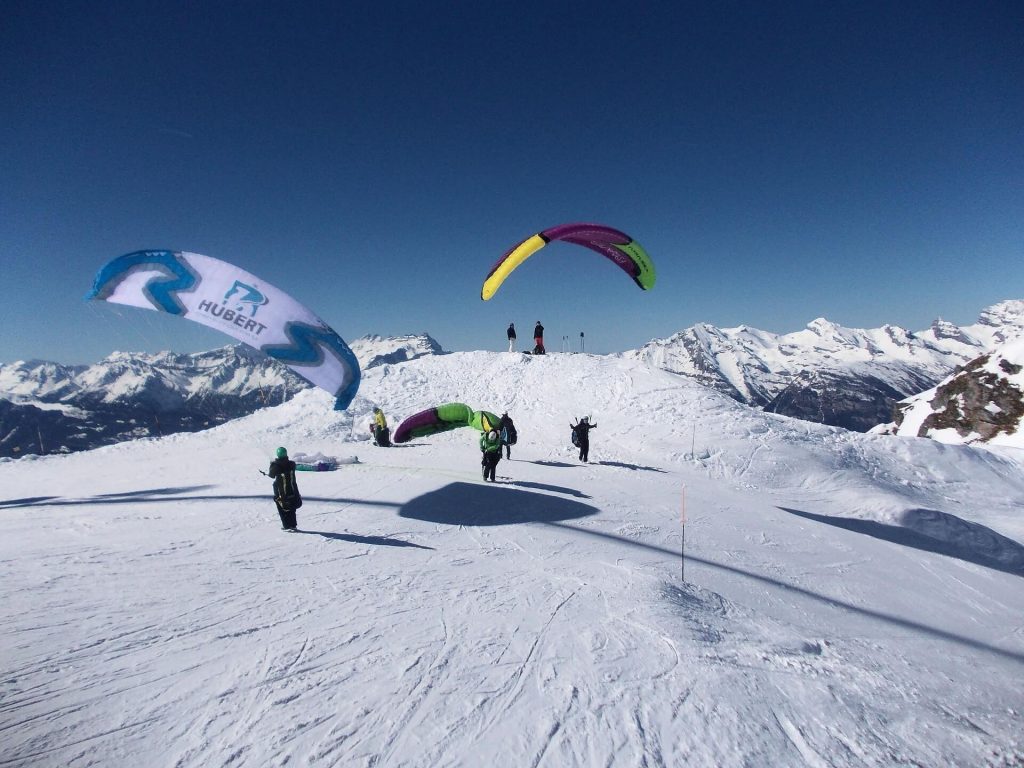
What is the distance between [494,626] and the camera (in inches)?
217

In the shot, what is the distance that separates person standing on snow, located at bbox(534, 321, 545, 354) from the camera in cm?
2900

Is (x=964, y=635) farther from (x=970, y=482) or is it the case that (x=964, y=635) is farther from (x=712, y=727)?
(x=970, y=482)

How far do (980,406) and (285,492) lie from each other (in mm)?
65117

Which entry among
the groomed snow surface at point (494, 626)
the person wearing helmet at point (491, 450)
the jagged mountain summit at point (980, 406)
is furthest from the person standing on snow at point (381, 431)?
the jagged mountain summit at point (980, 406)

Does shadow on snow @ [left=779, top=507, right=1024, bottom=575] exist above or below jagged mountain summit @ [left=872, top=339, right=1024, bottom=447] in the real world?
below

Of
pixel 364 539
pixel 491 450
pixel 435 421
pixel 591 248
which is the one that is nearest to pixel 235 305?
pixel 364 539

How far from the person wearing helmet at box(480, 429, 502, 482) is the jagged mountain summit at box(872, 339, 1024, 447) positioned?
150 feet

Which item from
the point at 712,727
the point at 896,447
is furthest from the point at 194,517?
the point at 896,447

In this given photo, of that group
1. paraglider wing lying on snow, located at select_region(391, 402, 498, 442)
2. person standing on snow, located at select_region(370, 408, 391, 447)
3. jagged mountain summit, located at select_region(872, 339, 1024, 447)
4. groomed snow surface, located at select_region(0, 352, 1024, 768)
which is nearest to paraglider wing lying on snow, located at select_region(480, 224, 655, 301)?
paraglider wing lying on snow, located at select_region(391, 402, 498, 442)

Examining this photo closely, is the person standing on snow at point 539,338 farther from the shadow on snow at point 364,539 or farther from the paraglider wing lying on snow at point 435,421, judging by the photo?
the shadow on snow at point 364,539

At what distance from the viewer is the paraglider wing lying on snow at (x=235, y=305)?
11.9 m

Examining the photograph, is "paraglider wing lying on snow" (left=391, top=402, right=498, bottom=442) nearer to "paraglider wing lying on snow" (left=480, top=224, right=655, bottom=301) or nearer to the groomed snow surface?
the groomed snow surface

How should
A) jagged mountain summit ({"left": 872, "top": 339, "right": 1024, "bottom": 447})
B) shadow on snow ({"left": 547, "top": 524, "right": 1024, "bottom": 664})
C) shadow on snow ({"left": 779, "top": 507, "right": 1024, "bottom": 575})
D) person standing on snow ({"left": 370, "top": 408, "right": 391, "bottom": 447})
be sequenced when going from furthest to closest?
1. jagged mountain summit ({"left": 872, "top": 339, "right": 1024, "bottom": 447})
2. person standing on snow ({"left": 370, "top": 408, "right": 391, "bottom": 447})
3. shadow on snow ({"left": 779, "top": 507, "right": 1024, "bottom": 575})
4. shadow on snow ({"left": 547, "top": 524, "right": 1024, "bottom": 664})

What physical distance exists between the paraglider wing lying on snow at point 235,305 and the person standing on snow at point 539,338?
17653 millimetres
